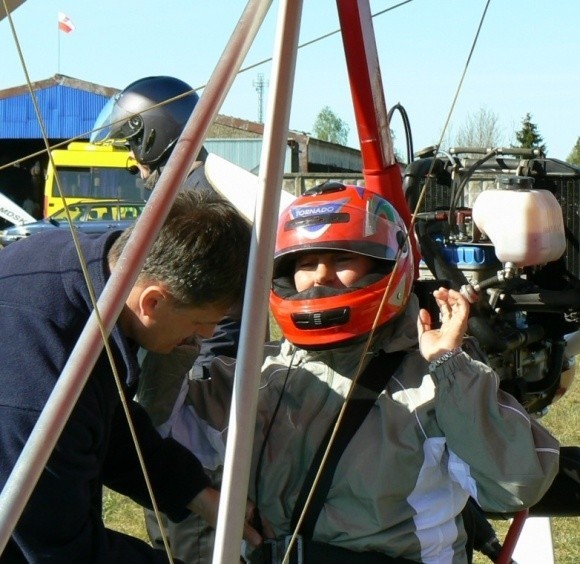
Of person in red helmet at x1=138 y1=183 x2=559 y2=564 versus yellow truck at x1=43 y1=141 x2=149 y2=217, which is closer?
person in red helmet at x1=138 y1=183 x2=559 y2=564

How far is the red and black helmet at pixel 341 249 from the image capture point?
7.74 feet

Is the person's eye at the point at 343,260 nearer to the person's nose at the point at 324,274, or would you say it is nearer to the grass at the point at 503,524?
the person's nose at the point at 324,274

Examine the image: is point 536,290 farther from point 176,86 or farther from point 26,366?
point 176,86

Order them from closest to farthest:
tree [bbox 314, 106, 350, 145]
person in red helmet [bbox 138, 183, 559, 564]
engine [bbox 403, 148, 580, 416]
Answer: person in red helmet [bbox 138, 183, 559, 564]
engine [bbox 403, 148, 580, 416]
tree [bbox 314, 106, 350, 145]

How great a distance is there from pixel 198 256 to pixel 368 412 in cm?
62

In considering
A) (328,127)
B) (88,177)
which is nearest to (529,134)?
(88,177)

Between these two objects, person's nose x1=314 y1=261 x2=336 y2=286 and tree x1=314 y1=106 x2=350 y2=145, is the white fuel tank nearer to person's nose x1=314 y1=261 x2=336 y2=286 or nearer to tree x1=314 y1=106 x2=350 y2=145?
person's nose x1=314 y1=261 x2=336 y2=286

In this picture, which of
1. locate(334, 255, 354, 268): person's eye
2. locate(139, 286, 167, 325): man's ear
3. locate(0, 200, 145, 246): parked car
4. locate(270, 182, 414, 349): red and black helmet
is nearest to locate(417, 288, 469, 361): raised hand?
locate(270, 182, 414, 349): red and black helmet

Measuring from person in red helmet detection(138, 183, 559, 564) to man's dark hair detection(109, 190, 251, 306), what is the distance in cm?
31

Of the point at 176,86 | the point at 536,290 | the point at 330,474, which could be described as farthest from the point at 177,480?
the point at 176,86

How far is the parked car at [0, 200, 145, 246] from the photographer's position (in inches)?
660

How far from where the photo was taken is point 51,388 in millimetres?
1799

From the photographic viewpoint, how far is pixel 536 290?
305 cm

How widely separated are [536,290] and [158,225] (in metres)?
1.69
